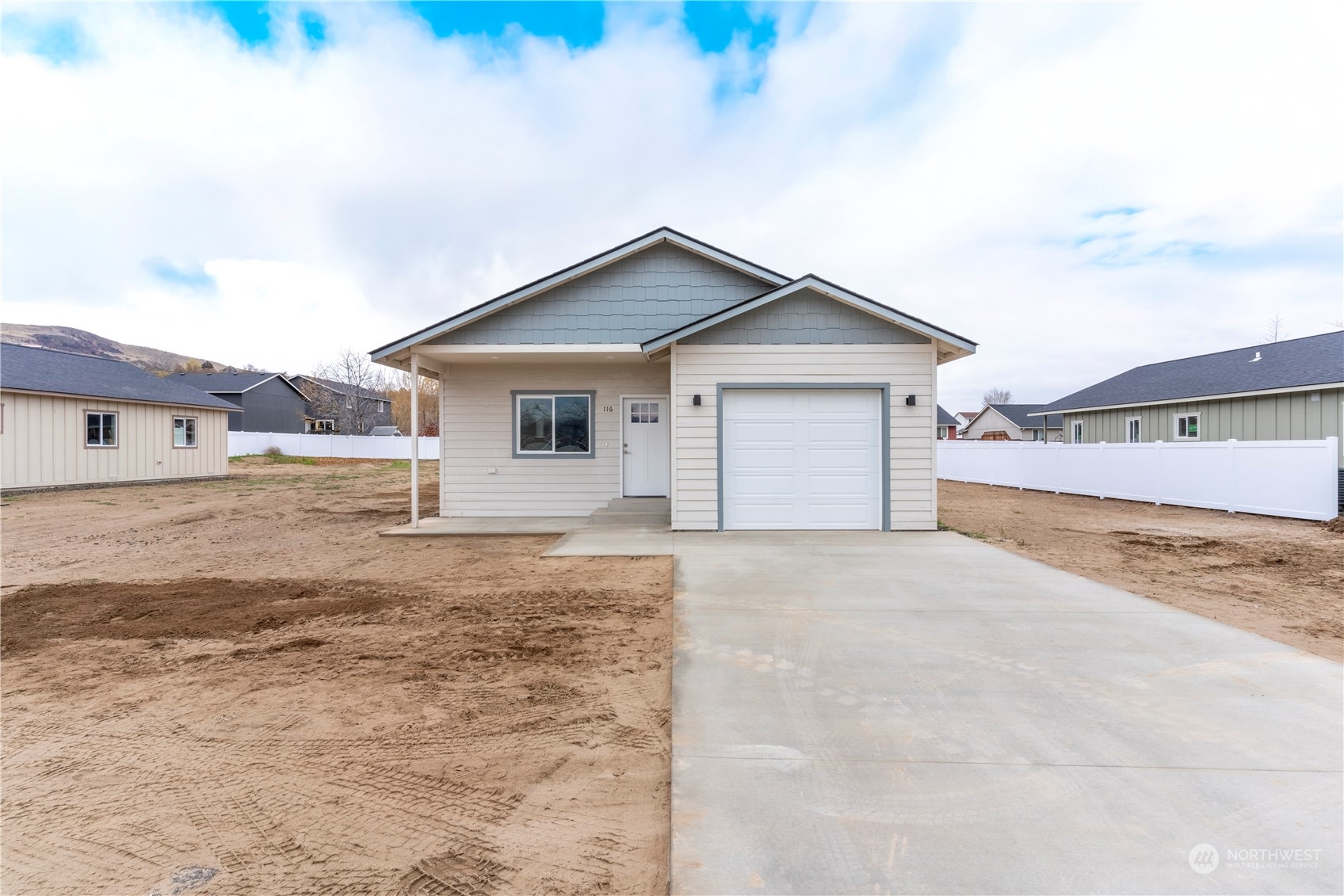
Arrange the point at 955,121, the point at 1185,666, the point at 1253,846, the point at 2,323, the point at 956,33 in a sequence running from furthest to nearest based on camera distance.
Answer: the point at 2,323
the point at 955,121
the point at 956,33
the point at 1185,666
the point at 1253,846

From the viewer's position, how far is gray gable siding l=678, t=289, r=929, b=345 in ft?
30.1

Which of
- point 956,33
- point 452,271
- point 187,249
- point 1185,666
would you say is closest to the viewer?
point 1185,666

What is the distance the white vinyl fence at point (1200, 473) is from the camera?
10.8m

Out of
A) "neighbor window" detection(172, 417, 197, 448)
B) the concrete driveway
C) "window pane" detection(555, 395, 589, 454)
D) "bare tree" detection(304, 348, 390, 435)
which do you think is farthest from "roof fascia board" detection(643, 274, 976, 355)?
"bare tree" detection(304, 348, 390, 435)

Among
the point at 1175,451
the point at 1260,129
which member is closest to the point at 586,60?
the point at 1260,129

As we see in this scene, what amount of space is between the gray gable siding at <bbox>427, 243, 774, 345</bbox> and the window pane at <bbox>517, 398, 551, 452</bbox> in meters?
1.58

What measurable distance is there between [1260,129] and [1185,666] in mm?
12525

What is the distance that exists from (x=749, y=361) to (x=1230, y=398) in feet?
54.3

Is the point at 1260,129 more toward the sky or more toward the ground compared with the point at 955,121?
more toward the ground

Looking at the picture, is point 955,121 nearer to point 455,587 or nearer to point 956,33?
point 956,33

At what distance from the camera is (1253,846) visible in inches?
81.0

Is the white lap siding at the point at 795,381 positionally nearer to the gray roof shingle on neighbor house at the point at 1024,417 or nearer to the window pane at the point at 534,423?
the window pane at the point at 534,423

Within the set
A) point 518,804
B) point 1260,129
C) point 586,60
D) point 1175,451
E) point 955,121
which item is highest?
point 586,60

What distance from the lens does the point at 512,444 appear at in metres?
11.3
